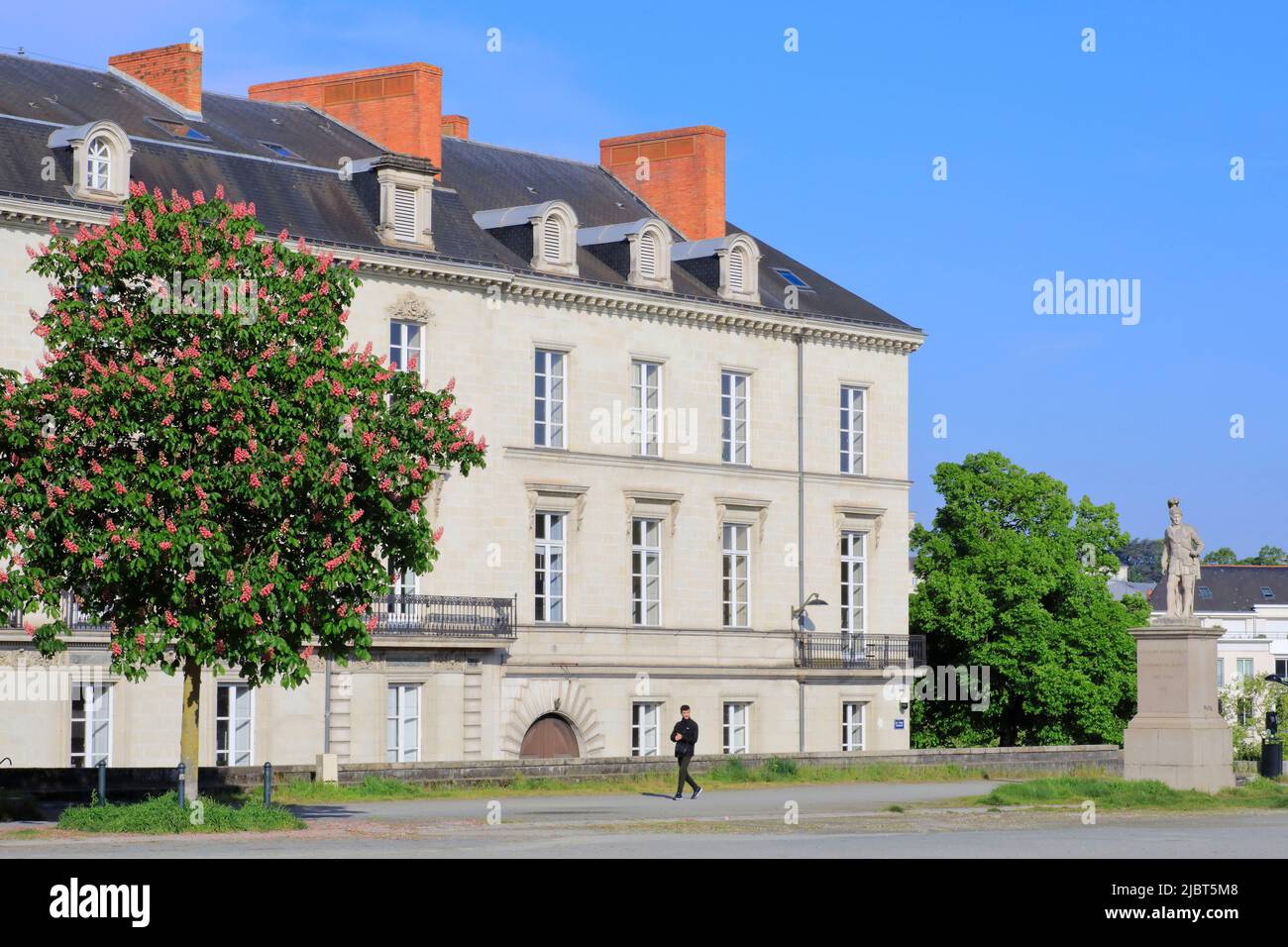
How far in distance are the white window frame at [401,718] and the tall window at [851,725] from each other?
1390 centimetres

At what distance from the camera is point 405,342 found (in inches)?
2058

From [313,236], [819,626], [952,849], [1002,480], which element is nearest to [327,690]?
[313,236]

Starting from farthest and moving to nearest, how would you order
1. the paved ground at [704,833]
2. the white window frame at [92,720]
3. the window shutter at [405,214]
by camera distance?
1. the window shutter at [405,214]
2. the white window frame at [92,720]
3. the paved ground at [704,833]

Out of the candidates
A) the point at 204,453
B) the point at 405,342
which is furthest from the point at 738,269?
the point at 204,453

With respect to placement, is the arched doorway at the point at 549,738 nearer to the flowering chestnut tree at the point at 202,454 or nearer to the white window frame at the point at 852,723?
the white window frame at the point at 852,723

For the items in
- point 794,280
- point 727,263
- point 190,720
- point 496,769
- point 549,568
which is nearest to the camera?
point 190,720

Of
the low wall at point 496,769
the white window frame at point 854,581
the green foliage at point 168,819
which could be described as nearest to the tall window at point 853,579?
the white window frame at point 854,581

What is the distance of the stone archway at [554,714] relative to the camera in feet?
176

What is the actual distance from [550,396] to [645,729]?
8.65 metres

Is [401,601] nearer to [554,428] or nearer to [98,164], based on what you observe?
[554,428]

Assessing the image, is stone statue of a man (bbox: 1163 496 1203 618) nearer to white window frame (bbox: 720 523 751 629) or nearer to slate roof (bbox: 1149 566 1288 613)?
white window frame (bbox: 720 523 751 629)

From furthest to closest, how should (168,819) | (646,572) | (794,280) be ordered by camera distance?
(794,280)
(646,572)
(168,819)

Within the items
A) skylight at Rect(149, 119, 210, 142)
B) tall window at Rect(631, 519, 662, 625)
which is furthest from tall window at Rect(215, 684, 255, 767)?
skylight at Rect(149, 119, 210, 142)

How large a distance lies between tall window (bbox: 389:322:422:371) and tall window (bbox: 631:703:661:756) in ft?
35.5
